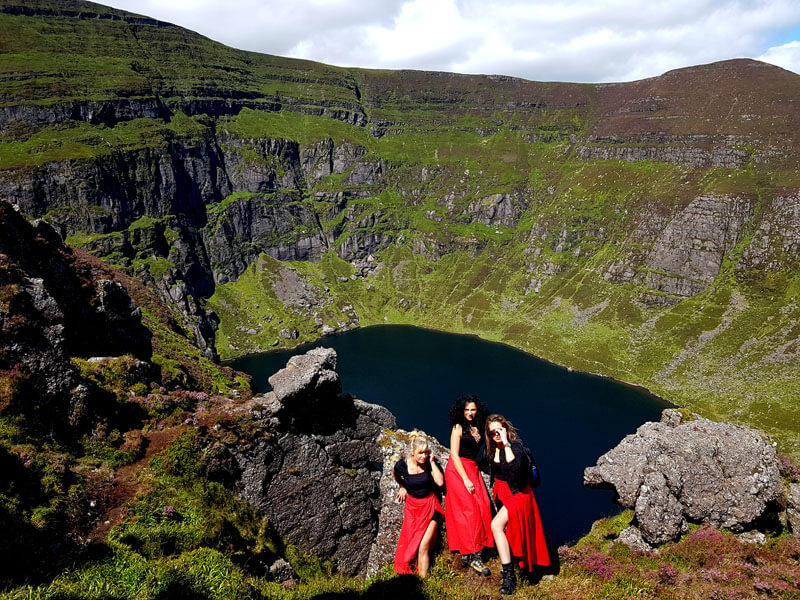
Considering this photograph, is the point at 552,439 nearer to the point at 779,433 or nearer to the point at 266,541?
the point at 779,433

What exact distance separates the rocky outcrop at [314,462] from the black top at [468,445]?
9052mm

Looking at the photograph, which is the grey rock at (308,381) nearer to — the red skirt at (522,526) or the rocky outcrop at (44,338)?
the rocky outcrop at (44,338)

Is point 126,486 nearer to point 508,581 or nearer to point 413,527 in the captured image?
point 413,527

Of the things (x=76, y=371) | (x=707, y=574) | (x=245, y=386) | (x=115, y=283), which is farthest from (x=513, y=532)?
(x=245, y=386)

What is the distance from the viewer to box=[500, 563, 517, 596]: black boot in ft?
36.7

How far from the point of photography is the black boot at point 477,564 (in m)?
11.8

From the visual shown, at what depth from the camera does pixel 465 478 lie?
12469 millimetres

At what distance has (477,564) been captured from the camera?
1195 cm

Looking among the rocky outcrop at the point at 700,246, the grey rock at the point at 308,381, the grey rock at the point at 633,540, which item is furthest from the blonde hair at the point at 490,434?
the rocky outcrop at the point at 700,246

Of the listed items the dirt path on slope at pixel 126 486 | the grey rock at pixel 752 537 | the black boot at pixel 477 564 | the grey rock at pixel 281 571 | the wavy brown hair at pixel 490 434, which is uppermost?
the wavy brown hair at pixel 490 434

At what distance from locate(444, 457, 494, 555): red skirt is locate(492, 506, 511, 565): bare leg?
587 mm

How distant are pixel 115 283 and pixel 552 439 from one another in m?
106

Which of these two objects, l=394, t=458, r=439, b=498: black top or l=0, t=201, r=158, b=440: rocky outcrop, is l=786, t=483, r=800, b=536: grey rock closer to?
l=394, t=458, r=439, b=498: black top

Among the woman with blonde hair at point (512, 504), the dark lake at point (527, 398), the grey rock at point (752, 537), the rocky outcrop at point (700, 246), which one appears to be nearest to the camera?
the woman with blonde hair at point (512, 504)
